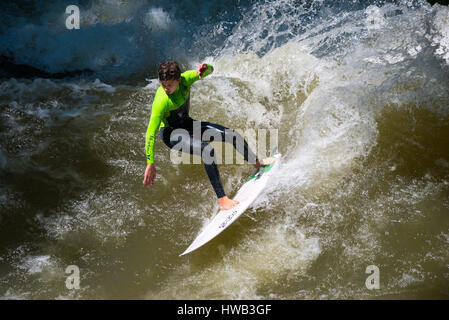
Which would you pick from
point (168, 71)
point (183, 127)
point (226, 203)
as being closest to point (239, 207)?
point (226, 203)

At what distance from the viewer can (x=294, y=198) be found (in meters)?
4.07

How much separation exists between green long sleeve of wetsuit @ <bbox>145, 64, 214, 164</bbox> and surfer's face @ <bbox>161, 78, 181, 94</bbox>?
102 millimetres

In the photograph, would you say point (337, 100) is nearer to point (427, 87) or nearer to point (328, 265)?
point (427, 87)

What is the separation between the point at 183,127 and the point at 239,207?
38.7 inches

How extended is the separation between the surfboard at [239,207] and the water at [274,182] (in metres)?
0.21

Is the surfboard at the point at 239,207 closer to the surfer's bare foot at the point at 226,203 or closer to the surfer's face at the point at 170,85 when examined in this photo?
the surfer's bare foot at the point at 226,203

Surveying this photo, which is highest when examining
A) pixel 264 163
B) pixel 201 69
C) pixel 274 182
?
pixel 201 69

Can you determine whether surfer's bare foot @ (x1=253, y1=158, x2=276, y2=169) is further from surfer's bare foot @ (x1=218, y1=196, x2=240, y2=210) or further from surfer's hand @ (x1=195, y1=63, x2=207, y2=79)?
surfer's hand @ (x1=195, y1=63, x2=207, y2=79)

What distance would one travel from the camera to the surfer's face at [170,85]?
333 centimetres

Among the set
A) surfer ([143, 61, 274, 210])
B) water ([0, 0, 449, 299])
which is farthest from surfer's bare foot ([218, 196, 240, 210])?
water ([0, 0, 449, 299])

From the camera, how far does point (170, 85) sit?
132 inches

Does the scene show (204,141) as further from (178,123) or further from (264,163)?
(264,163)

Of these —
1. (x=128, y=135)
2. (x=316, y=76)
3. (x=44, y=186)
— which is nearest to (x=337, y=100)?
(x=316, y=76)

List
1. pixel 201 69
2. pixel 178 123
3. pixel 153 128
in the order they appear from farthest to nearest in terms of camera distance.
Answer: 1. pixel 178 123
2. pixel 201 69
3. pixel 153 128
